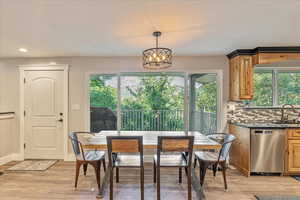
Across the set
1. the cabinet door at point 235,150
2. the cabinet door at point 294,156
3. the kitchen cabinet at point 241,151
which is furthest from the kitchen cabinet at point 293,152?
the cabinet door at point 235,150

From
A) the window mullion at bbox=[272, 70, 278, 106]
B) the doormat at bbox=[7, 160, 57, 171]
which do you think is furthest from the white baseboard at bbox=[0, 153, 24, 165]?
the window mullion at bbox=[272, 70, 278, 106]

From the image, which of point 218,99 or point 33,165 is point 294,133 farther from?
point 33,165

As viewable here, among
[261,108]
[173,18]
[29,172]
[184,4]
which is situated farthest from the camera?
[261,108]

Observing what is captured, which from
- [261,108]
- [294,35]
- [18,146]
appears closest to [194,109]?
[261,108]

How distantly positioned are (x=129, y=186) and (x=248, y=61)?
3.06m

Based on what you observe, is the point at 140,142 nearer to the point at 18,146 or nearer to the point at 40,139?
the point at 40,139

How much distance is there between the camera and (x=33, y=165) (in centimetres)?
376

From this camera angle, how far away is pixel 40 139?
4.17 m

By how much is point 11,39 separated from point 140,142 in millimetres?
2652

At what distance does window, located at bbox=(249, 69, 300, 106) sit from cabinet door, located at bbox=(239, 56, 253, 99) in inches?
18.1

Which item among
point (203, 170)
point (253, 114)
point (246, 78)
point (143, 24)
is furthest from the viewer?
point (253, 114)

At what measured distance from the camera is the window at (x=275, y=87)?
391 cm

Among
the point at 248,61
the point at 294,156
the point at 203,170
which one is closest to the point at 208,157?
the point at 203,170

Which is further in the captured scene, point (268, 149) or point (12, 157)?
point (12, 157)
